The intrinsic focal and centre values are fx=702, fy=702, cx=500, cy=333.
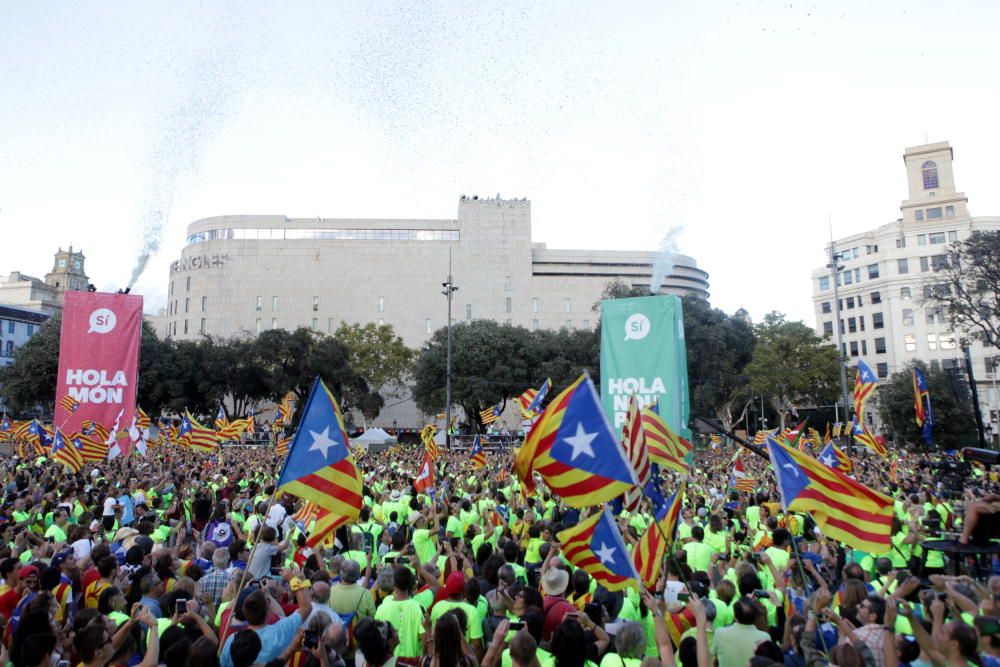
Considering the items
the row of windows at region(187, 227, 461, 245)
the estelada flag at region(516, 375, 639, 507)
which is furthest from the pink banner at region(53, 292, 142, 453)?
the row of windows at region(187, 227, 461, 245)

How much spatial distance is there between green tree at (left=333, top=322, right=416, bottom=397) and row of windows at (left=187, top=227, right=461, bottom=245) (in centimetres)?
2232

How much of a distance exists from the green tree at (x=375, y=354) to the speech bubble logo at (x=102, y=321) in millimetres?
43236

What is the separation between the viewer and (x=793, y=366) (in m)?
51.9

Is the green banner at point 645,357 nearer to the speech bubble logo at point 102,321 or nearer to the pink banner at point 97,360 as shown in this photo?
the pink banner at point 97,360

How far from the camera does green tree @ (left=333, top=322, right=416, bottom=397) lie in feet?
222

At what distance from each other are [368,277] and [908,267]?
200ft

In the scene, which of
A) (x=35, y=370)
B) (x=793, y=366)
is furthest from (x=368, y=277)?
(x=793, y=366)

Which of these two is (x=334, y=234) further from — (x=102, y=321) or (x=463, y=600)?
(x=463, y=600)

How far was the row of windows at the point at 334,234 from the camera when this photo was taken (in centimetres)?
8888

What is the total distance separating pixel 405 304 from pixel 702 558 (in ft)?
265

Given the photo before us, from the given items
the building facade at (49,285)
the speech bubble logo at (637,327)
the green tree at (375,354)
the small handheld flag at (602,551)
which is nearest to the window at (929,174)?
the green tree at (375,354)

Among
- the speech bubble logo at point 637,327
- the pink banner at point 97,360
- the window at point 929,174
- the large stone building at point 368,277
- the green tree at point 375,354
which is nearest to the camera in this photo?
the speech bubble logo at point 637,327

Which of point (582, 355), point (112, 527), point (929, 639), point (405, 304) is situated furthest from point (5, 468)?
point (405, 304)

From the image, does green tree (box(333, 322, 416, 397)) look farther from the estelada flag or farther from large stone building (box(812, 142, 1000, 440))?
the estelada flag
